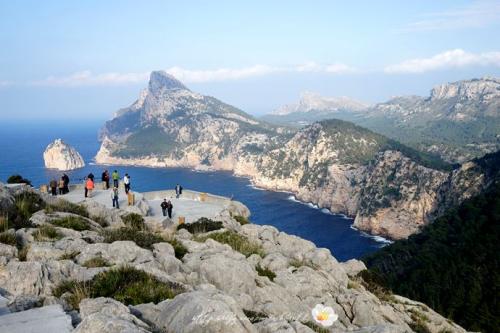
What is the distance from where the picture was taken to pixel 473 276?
6600 cm

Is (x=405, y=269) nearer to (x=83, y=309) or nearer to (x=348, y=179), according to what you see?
(x=83, y=309)

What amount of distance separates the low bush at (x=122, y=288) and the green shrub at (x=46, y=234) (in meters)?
5.11

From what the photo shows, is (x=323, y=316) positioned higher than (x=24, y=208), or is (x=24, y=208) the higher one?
(x=24, y=208)

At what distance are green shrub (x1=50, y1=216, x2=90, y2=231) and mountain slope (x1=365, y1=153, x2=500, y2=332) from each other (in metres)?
45.7

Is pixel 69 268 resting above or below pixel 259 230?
above

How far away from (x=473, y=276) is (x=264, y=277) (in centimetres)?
6141

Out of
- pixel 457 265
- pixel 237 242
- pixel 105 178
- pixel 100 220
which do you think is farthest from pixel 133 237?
pixel 457 265

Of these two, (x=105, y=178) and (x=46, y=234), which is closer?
(x=46, y=234)

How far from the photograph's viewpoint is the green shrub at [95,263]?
12336 millimetres

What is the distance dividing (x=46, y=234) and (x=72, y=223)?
2.28m

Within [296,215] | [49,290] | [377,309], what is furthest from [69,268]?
[296,215]

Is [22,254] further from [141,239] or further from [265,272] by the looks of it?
[265,272]

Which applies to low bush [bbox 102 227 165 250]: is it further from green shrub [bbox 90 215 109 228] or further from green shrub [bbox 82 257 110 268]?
green shrub [bbox 82 257 110 268]

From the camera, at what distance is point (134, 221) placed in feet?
73.6
